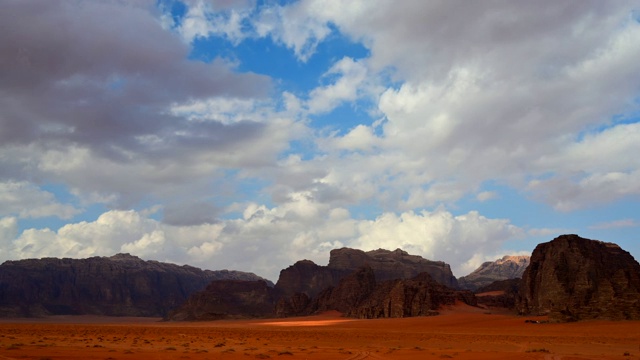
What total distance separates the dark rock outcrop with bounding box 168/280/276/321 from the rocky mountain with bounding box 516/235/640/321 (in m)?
76.4

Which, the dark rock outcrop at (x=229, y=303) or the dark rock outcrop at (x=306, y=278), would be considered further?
the dark rock outcrop at (x=306, y=278)

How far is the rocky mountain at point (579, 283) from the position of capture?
58.1 metres

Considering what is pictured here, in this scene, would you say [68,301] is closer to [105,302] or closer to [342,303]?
[105,302]

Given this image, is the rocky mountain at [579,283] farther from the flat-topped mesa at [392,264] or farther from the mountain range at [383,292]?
the flat-topped mesa at [392,264]

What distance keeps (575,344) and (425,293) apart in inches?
2159

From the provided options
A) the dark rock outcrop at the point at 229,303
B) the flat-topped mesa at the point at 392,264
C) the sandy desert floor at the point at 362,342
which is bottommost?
the sandy desert floor at the point at 362,342

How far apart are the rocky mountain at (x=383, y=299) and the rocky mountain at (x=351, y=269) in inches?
1205

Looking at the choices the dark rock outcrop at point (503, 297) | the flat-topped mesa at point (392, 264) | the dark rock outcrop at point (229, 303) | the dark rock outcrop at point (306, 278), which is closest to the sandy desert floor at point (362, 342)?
the dark rock outcrop at point (503, 297)

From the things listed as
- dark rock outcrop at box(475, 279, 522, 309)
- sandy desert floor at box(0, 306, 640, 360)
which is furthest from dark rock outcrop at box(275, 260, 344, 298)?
Result: sandy desert floor at box(0, 306, 640, 360)

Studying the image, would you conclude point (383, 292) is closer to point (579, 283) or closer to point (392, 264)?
point (579, 283)

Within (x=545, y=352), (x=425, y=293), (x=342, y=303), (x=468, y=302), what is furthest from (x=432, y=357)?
(x=342, y=303)

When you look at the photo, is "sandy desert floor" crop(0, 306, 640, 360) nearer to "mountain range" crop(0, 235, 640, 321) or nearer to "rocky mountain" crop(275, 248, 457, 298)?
"mountain range" crop(0, 235, 640, 321)

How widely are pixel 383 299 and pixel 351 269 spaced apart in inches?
2981

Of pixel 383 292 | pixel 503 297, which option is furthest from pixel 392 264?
pixel 503 297
